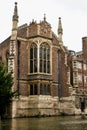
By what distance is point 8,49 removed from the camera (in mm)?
63250

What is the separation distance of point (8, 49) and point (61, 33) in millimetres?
12170

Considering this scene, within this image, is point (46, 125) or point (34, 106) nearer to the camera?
point (46, 125)

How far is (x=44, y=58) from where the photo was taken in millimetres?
61344

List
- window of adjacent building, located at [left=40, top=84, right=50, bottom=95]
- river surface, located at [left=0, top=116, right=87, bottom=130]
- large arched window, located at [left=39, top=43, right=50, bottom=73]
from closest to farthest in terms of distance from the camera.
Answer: river surface, located at [left=0, top=116, right=87, bottom=130]
window of adjacent building, located at [left=40, top=84, right=50, bottom=95]
large arched window, located at [left=39, top=43, right=50, bottom=73]

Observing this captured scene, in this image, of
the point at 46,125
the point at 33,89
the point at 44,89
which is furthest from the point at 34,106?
the point at 46,125

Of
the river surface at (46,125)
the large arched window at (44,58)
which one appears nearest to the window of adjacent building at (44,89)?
the large arched window at (44,58)

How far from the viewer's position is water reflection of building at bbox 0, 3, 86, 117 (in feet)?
193

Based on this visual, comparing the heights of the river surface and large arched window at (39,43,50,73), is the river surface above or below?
below

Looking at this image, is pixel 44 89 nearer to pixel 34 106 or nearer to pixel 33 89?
pixel 33 89

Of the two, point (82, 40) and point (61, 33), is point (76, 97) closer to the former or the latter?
point (61, 33)

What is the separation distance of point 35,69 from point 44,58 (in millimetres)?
3089

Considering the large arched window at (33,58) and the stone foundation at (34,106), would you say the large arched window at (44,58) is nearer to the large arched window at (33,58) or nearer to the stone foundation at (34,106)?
the large arched window at (33,58)

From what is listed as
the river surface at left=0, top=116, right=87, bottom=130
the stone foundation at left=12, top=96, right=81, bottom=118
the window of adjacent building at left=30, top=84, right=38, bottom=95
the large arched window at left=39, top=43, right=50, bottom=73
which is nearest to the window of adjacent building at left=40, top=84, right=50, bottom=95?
the stone foundation at left=12, top=96, right=81, bottom=118

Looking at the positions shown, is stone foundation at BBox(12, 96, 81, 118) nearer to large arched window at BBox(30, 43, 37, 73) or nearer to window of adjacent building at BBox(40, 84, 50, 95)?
window of adjacent building at BBox(40, 84, 50, 95)
